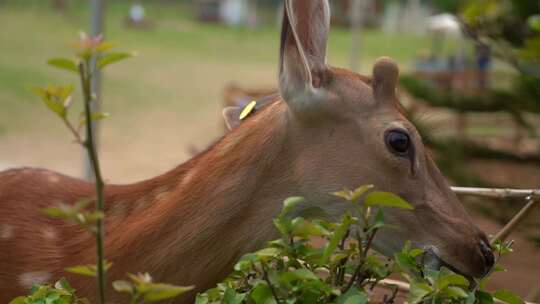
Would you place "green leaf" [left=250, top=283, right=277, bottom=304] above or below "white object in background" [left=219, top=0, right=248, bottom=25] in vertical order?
above

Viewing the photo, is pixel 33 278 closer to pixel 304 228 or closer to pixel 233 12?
pixel 304 228

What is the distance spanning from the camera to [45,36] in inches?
869

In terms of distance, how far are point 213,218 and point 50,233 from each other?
58 cm

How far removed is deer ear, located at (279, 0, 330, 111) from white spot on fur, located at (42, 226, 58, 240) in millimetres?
835

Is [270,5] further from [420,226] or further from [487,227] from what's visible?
[420,226]

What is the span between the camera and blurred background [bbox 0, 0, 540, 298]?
6895 mm

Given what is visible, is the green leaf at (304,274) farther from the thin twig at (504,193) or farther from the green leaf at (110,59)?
the thin twig at (504,193)

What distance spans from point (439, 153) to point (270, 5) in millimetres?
28660

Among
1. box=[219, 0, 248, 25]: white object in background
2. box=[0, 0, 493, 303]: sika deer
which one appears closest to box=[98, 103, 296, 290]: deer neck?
box=[0, 0, 493, 303]: sika deer

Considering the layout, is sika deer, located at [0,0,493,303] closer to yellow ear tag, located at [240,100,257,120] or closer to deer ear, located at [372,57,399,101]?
deer ear, located at [372,57,399,101]

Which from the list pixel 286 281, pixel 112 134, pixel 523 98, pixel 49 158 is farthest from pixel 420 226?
pixel 112 134

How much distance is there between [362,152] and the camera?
2611 millimetres

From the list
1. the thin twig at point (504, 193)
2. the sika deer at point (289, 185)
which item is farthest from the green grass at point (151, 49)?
Answer: the thin twig at point (504, 193)

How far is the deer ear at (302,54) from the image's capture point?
102 inches
